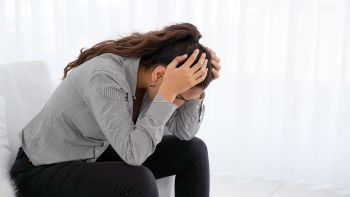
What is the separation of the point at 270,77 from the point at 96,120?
1.29 m

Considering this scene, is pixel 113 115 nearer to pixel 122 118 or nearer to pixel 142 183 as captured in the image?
pixel 122 118

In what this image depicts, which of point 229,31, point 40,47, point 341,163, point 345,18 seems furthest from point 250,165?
point 40,47

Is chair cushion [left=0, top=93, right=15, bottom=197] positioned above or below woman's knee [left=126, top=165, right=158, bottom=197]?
above

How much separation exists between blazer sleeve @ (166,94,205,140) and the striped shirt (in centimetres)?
20

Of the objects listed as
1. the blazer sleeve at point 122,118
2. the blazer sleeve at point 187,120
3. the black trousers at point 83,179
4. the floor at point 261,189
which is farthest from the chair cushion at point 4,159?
the floor at point 261,189

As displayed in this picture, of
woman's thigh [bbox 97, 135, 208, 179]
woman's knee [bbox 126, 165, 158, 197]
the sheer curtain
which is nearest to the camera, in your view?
woman's knee [bbox 126, 165, 158, 197]

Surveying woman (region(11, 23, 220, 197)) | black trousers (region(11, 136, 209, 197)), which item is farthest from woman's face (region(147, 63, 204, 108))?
black trousers (region(11, 136, 209, 197))

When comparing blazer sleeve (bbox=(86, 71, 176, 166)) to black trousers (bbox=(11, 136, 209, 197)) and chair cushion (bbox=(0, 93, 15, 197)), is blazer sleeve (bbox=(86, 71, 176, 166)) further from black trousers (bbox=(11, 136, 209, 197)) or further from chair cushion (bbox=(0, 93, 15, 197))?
chair cushion (bbox=(0, 93, 15, 197))

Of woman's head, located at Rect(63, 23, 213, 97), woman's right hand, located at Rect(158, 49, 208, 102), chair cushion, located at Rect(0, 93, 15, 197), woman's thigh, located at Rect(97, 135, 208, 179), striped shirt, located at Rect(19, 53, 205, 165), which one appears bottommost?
woman's thigh, located at Rect(97, 135, 208, 179)

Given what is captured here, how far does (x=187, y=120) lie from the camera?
1693 millimetres

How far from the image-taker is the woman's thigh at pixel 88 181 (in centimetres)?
138

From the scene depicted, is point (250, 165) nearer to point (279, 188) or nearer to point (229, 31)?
point (279, 188)

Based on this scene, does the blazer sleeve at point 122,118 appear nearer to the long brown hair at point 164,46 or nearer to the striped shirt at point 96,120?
the striped shirt at point 96,120

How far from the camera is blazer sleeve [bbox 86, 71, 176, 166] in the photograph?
4.59 feet
